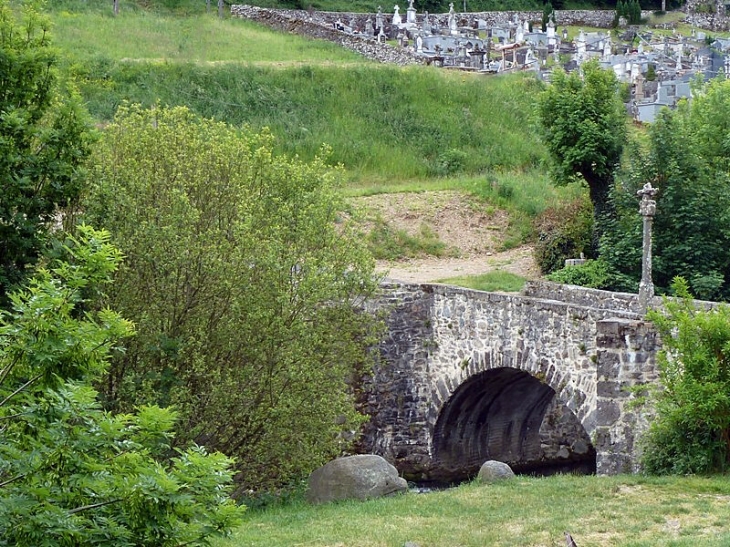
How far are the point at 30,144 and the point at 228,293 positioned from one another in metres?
3.48

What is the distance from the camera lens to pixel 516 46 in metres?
48.2

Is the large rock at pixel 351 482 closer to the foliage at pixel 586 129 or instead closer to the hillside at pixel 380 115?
the hillside at pixel 380 115

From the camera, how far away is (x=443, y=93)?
40281mm

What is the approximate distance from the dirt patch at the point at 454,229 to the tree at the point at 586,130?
91.9 inches

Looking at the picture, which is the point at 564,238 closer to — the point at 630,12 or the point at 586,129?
the point at 586,129

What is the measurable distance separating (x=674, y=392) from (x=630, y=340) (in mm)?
1789

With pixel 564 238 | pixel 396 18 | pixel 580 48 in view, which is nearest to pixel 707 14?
pixel 580 48

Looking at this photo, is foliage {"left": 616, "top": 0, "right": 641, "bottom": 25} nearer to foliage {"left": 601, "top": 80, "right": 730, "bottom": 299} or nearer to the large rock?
foliage {"left": 601, "top": 80, "right": 730, "bottom": 299}

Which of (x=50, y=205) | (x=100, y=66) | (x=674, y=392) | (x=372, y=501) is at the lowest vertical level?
(x=372, y=501)

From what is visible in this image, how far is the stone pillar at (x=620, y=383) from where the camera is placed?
697 inches

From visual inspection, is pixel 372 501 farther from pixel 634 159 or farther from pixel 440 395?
pixel 634 159

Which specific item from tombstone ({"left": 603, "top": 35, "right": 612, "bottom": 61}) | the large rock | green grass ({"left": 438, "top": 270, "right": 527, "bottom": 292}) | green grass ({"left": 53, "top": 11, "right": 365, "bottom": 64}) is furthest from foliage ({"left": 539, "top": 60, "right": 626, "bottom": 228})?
tombstone ({"left": 603, "top": 35, "right": 612, "bottom": 61})

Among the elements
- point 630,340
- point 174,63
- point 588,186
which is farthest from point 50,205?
point 174,63

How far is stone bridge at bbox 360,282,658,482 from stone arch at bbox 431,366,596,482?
0.02 meters
